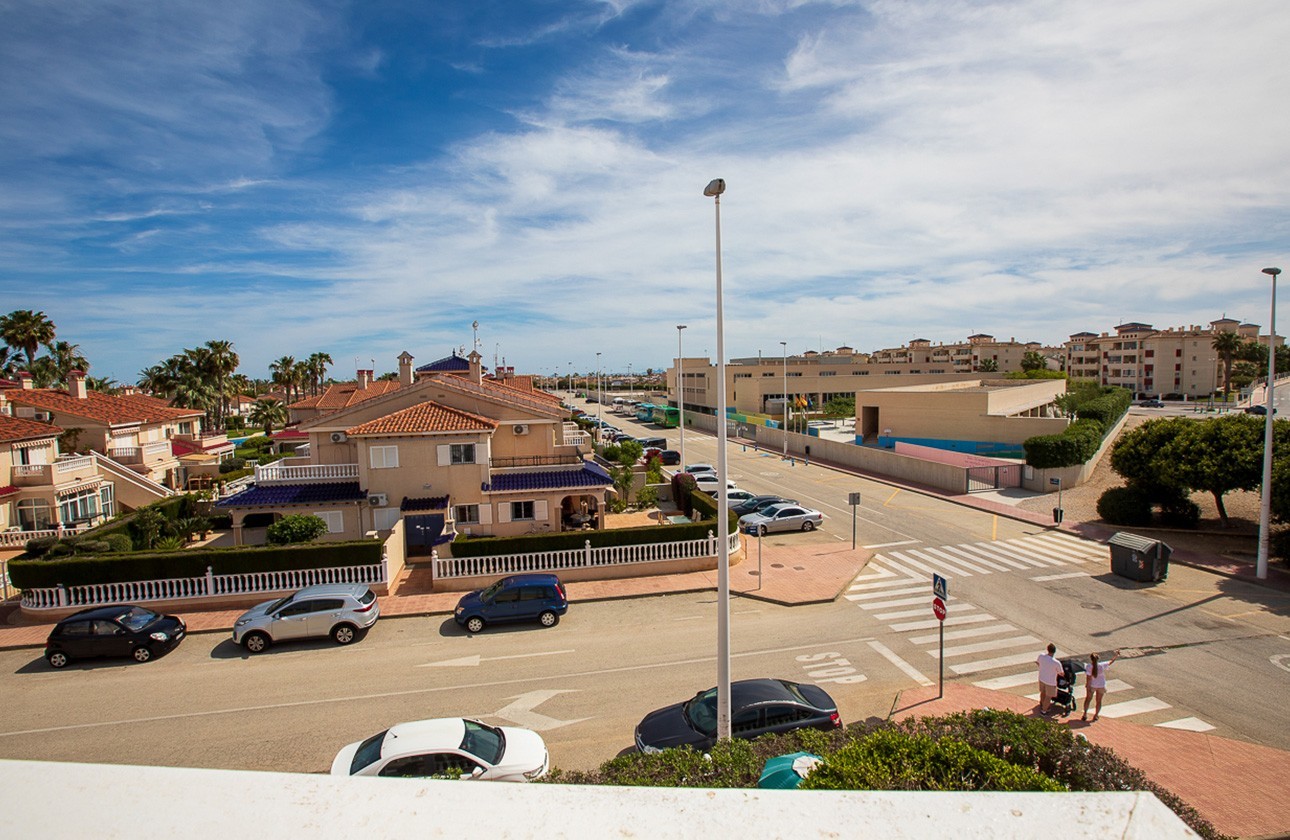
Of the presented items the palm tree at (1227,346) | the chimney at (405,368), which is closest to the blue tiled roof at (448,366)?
the chimney at (405,368)

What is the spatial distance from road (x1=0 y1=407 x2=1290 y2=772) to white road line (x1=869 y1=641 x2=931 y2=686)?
0.06 metres

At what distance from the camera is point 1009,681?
576 inches

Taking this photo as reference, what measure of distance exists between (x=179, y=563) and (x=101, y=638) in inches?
144

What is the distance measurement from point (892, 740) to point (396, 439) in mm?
22454

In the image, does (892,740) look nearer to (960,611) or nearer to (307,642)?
(960,611)

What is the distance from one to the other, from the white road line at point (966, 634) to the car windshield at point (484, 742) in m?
11.0

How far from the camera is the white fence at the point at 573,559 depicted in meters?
21.6

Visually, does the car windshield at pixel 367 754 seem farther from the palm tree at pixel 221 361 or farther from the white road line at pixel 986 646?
the palm tree at pixel 221 361

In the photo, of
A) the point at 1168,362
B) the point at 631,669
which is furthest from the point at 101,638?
the point at 1168,362

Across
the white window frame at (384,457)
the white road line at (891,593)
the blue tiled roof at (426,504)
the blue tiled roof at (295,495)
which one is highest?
the white window frame at (384,457)

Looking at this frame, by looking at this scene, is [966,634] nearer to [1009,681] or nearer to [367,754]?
[1009,681]

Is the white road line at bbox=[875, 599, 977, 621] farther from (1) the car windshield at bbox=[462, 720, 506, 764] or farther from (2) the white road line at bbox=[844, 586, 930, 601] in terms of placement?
(1) the car windshield at bbox=[462, 720, 506, 764]

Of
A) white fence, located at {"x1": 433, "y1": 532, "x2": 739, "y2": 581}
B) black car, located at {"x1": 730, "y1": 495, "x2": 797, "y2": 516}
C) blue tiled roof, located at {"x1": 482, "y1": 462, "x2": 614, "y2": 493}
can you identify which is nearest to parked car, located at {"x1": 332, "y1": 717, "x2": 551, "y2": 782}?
white fence, located at {"x1": 433, "y1": 532, "x2": 739, "y2": 581}

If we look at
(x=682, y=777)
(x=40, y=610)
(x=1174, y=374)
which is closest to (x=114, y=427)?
(x=40, y=610)
